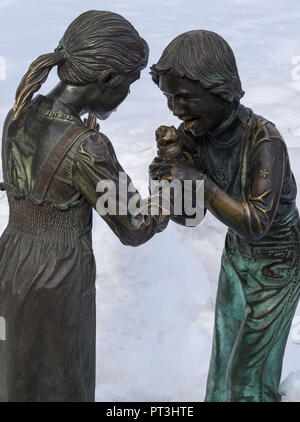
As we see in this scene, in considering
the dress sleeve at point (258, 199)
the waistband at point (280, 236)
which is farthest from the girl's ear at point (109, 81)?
the waistband at point (280, 236)

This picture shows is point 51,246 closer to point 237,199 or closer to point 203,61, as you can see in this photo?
point 237,199

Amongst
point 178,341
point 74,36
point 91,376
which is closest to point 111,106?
point 74,36

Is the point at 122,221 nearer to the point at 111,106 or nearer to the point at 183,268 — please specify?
the point at 111,106

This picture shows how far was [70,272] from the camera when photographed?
357 cm

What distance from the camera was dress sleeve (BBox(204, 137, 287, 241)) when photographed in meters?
3.59

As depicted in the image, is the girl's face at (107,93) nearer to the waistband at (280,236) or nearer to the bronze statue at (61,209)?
the bronze statue at (61,209)

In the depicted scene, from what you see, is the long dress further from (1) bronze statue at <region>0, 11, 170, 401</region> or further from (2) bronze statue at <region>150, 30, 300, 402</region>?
(2) bronze statue at <region>150, 30, 300, 402</region>

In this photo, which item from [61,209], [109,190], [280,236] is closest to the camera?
[109,190]

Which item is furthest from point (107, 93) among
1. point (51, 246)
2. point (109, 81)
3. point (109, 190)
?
point (51, 246)

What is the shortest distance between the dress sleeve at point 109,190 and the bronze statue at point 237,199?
0.26m

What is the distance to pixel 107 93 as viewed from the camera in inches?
138

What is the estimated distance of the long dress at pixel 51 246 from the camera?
3.46 meters

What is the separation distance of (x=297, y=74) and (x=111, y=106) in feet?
15.8

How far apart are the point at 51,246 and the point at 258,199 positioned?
0.79m
